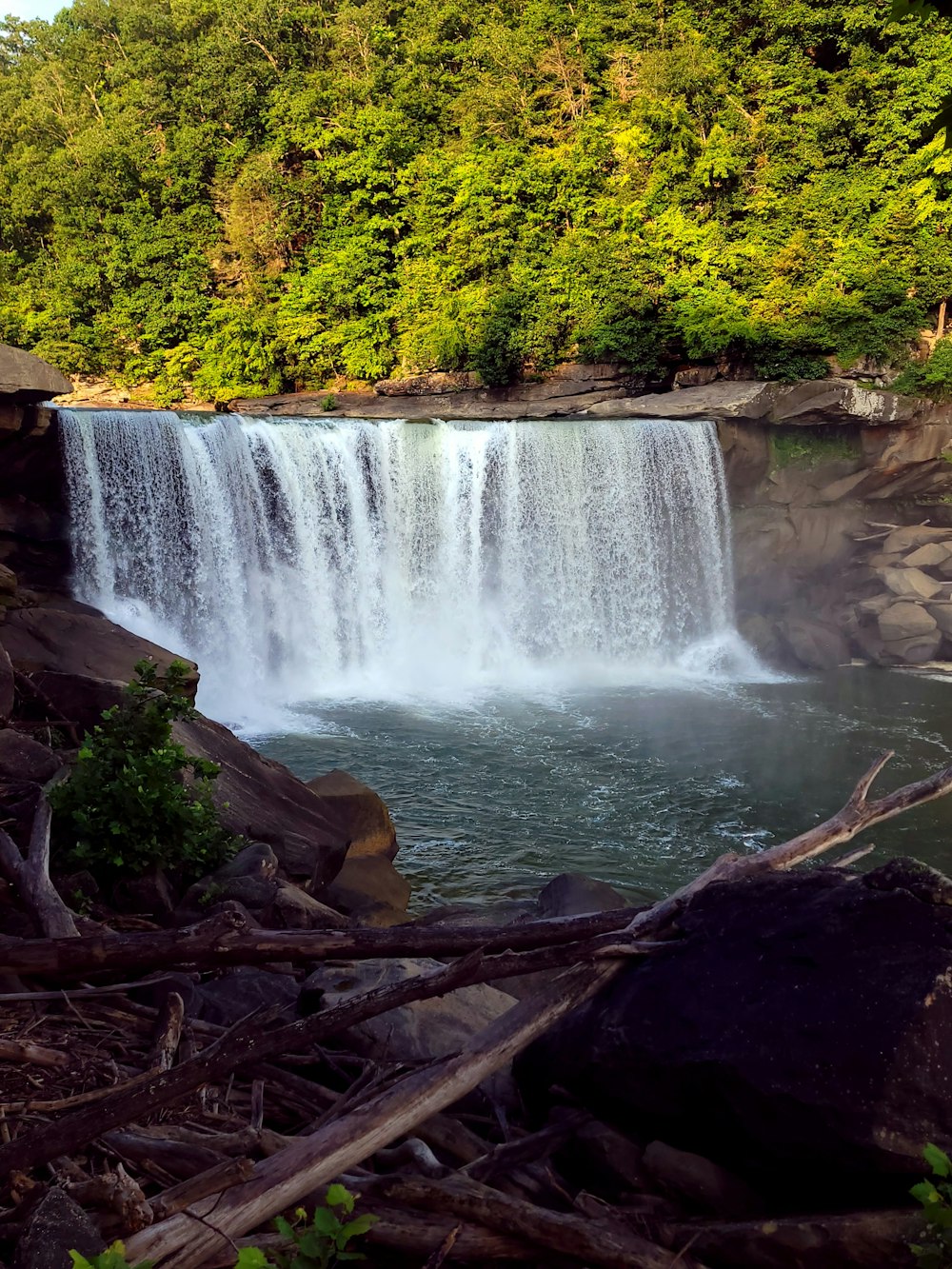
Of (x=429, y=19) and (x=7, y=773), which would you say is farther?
(x=429, y=19)

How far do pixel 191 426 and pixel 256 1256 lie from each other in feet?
45.3

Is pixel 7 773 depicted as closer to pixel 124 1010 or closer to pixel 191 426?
pixel 124 1010

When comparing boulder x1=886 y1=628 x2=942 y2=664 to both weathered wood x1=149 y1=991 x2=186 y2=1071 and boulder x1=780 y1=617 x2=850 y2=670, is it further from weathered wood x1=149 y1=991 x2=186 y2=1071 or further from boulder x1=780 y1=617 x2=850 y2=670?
weathered wood x1=149 y1=991 x2=186 y2=1071

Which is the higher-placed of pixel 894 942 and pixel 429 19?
pixel 429 19

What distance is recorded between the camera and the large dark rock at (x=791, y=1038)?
2055 millimetres

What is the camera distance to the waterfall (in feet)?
45.0

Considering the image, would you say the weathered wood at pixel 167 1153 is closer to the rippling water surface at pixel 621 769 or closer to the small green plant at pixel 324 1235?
the small green plant at pixel 324 1235

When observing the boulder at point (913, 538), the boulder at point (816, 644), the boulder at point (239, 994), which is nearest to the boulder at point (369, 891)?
the boulder at point (239, 994)

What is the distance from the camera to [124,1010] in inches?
111

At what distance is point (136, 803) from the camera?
4531 mm

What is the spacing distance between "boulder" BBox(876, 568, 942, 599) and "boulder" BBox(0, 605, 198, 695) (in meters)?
12.5

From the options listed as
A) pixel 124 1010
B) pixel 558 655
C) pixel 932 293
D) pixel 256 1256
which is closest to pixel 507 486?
pixel 558 655

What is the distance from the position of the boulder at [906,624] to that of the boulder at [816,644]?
0.72 m

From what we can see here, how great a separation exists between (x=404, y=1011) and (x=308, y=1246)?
1.27 meters
